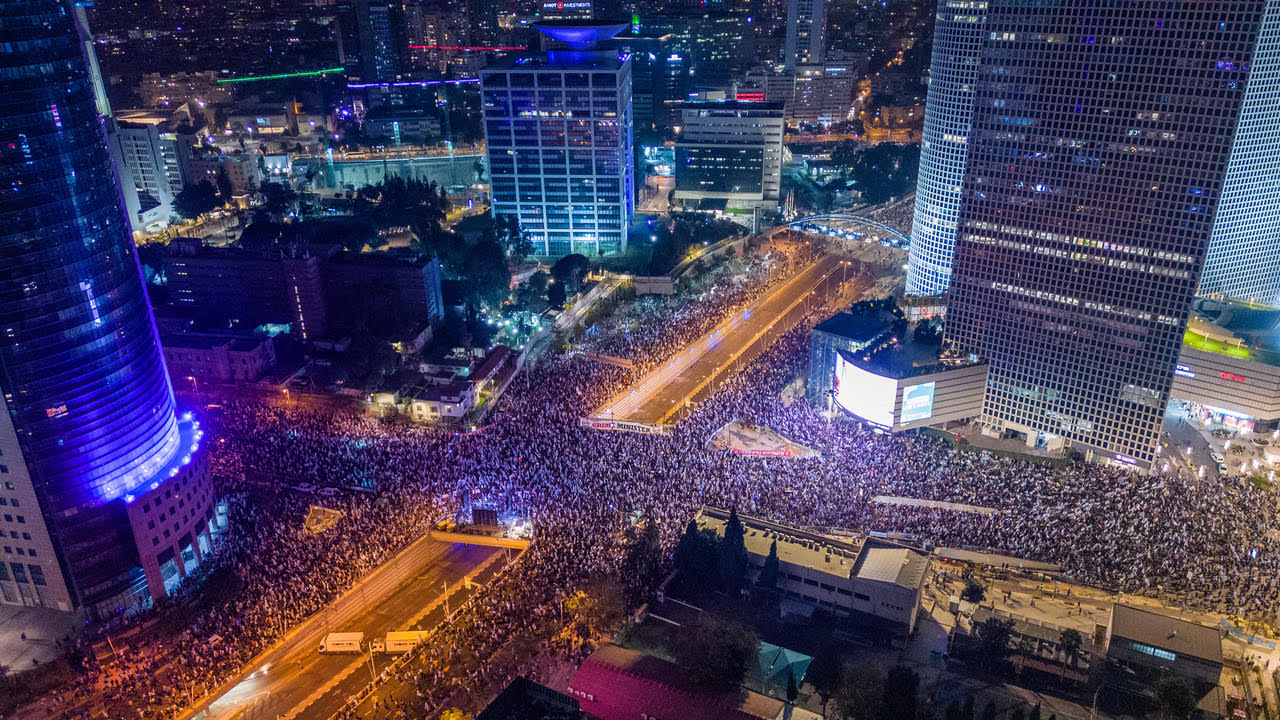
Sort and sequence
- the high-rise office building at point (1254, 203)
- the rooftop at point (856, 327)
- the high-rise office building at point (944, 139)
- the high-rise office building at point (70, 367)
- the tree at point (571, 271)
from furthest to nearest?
1. the tree at point (571, 271)
2. the high-rise office building at point (944, 139)
3. the rooftop at point (856, 327)
4. the high-rise office building at point (1254, 203)
5. the high-rise office building at point (70, 367)

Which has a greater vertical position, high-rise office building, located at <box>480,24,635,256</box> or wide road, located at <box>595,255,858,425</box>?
high-rise office building, located at <box>480,24,635,256</box>

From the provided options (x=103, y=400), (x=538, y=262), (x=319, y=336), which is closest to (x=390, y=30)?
(x=538, y=262)

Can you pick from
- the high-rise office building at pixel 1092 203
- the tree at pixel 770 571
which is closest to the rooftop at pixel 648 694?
the tree at pixel 770 571

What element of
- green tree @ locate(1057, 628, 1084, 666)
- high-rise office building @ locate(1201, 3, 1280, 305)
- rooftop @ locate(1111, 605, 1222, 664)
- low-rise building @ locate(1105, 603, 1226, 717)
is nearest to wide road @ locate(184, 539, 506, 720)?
green tree @ locate(1057, 628, 1084, 666)

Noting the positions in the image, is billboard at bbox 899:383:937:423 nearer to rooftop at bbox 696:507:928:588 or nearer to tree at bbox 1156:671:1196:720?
rooftop at bbox 696:507:928:588

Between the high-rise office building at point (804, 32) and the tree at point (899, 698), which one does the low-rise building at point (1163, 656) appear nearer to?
the tree at point (899, 698)

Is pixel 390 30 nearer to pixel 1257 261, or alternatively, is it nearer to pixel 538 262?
pixel 538 262

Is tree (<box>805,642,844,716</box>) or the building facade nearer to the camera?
tree (<box>805,642,844,716</box>)

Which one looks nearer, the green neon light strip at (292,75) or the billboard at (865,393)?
the billboard at (865,393)
